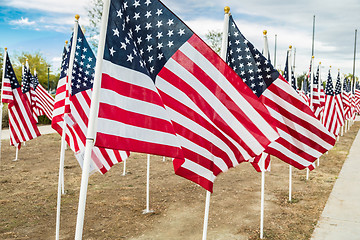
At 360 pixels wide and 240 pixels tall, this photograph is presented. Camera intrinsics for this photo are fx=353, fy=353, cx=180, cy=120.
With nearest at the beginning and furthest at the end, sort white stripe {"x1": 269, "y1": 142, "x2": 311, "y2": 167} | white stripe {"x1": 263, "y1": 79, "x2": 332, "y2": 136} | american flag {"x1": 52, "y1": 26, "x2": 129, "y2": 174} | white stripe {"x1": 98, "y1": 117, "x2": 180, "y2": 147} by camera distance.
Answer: white stripe {"x1": 98, "y1": 117, "x2": 180, "y2": 147} < white stripe {"x1": 263, "y1": 79, "x2": 332, "y2": 136} < white stripe {"x1": 269, "y1": 142, "x2": 311, "y2": 167} < american flag {"x1": 52, "y1": 26, "x2": 129, "y2": 174}

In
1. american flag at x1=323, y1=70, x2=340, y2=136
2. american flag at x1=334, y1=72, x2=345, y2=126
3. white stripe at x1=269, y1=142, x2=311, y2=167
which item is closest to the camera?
white stripe at x1=269, y1=142, x2=311, y2=167

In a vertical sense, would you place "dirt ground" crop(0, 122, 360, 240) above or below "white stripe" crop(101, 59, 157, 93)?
below

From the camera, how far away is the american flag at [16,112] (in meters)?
10.9

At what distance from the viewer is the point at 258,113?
432 centimetres

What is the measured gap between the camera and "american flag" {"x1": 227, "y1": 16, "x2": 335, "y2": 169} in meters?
5.02

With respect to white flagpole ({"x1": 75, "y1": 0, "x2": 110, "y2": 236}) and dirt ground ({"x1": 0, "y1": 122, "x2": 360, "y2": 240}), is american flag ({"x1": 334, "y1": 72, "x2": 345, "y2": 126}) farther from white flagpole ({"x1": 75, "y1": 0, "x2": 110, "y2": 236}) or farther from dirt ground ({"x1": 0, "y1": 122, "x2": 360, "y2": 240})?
white flagpole ({"x1": 75, "y1": 0, "x2": 110, "y2": 236})

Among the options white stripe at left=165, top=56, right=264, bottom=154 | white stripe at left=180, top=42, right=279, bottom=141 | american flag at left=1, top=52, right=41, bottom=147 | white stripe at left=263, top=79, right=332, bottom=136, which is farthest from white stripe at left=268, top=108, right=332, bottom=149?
american flag at left=1, top=52, right=41, bottom=147

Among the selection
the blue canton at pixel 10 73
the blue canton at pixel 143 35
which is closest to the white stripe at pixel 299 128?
the blue canton at pixel 143 35

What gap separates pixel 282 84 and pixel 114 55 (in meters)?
2.90

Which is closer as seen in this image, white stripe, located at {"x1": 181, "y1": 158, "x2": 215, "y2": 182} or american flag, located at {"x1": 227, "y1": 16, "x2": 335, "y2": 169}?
white stripe, located at {"x1": 181, "y1": 158, "x2": 215, "y2": 182}

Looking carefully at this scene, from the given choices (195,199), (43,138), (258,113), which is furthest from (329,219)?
(43,138)

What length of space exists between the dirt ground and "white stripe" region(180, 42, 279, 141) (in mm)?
3003

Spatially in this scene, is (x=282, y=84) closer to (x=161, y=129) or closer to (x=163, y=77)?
(x=163, y=77)

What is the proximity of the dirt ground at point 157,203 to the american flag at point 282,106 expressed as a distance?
196 cm
